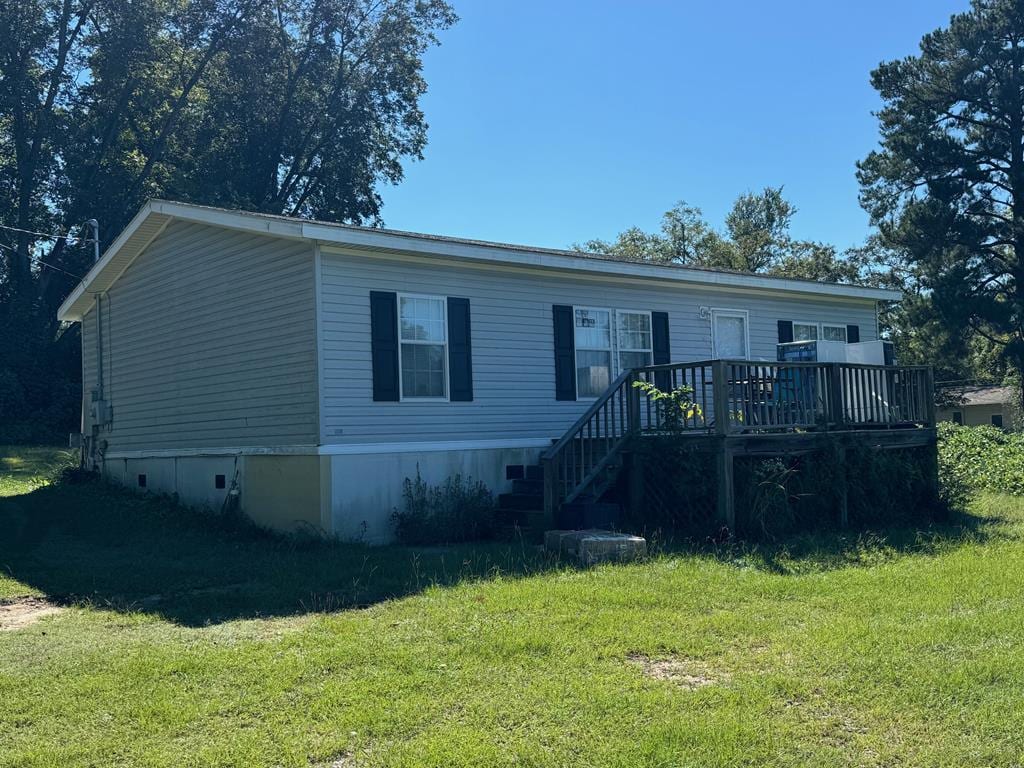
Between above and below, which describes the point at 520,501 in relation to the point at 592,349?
below

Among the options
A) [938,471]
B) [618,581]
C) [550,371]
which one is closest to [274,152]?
[550,371]

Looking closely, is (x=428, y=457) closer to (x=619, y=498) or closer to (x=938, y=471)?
(x=619, y=498)

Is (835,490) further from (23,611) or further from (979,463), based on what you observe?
(23,611)

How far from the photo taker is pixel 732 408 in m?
11.2

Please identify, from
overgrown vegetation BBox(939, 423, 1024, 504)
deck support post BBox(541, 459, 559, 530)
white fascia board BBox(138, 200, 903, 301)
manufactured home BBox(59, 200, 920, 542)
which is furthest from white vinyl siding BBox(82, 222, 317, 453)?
overgrown vegetation BBox(939, 423, 1024, 504)

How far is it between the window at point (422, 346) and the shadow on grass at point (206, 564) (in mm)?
2105

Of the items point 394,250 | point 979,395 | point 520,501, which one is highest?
point 394,250

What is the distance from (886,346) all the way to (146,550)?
420 inches

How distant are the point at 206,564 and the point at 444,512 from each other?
305 cm

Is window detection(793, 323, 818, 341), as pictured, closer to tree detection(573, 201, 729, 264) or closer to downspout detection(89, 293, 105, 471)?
downspout detection(89, 293, 105, 471)

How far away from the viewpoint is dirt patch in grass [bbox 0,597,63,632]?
7.29 m

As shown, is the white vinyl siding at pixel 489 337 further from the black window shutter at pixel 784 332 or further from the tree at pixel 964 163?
the tree at pixel 964 163

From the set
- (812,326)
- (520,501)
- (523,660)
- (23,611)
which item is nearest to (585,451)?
(520,501)

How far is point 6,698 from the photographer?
17.1ft
